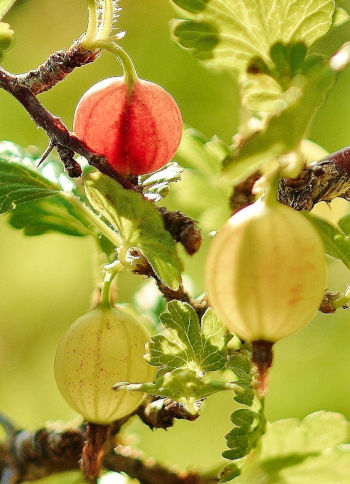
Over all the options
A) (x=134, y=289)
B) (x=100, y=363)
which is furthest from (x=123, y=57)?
(x=134, y=289)

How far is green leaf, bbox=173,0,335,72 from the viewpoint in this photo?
66 cm

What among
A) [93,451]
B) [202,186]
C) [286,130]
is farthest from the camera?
[202,186]

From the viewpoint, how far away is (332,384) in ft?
5.93

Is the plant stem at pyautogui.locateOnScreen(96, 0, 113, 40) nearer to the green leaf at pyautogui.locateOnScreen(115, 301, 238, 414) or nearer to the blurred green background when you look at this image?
the green leaf at pyautogui.locateOnScreen(115, 301, 238, 414)

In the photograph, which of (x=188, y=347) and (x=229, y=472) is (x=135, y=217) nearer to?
(x=188, y=347)

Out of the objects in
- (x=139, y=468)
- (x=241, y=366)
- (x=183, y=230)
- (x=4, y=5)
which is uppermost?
(x=4, y=5)

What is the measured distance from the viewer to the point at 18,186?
2.43 feet

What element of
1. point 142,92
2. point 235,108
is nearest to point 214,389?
point 142,92

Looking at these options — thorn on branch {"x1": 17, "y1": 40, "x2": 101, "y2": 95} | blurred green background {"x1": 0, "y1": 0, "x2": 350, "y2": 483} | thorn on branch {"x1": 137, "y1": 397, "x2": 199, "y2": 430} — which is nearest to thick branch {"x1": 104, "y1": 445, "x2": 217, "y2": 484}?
thorn on branch {"x1": 137, "y1": 397, "x2": 199, "y2": 430}

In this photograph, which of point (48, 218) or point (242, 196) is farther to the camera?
point (48, 218)

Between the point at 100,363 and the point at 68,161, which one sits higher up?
the point at 68,161

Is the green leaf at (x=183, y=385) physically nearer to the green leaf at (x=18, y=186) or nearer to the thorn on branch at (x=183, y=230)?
the thorn on branch at (x=183, y=230)

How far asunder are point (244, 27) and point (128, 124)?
13 centimetres

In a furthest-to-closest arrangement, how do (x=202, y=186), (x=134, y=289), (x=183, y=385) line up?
(x=134, y=289) < (x=202, y=186) < (x=183, y=385)
